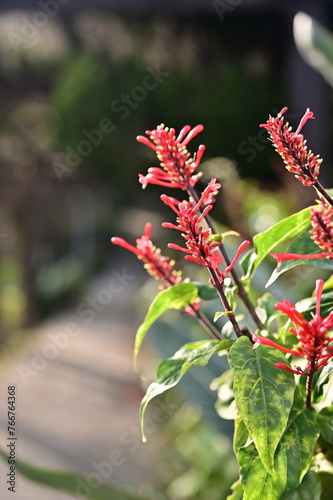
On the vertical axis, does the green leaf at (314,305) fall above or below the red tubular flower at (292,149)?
below

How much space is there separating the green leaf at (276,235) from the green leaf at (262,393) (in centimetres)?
10

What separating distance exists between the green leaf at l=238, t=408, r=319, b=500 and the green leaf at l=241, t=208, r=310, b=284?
5.8 inches

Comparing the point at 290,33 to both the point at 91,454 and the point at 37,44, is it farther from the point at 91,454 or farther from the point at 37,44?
the point at 91,454

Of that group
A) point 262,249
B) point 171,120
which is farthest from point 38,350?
point 262,249

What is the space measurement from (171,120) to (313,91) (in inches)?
45.4

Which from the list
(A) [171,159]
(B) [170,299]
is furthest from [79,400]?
(A) [171,159]

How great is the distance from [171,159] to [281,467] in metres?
0.23

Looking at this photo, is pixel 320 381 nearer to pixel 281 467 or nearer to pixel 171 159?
pixel 281 467

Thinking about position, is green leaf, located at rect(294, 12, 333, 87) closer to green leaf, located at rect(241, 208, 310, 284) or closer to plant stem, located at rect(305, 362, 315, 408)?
green leaf, located at rect(241, 208, 310, 284)

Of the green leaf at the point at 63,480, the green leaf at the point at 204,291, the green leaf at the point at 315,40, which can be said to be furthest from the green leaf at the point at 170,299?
the green leaf at the point at 315,40

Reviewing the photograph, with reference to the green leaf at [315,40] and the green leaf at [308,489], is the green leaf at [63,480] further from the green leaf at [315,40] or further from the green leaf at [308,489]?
the green leaf at [315,40]

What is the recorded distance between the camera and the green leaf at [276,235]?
53 centimetres

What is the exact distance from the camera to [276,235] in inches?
21.8

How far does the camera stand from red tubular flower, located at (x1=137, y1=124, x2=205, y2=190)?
1.59 ft
